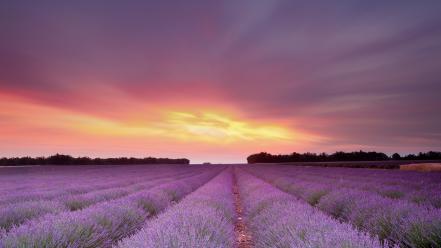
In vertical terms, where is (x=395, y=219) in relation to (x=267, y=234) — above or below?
above

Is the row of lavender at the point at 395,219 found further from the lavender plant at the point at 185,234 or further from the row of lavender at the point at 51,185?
the row of lavender at the point at 51,185

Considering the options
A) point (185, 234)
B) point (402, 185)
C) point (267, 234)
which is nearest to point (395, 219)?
point (267, 234)

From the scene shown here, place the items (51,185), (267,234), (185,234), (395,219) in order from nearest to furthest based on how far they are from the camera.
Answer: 1. (185,234)
2. (267,234)
3. (395,219)
4. (51,185)

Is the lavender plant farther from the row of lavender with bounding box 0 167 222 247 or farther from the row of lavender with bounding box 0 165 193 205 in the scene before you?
the row of lavender with bounding box 0 165 193 205

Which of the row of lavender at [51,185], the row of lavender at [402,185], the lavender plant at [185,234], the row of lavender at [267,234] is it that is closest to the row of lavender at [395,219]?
the row of lavender at [267,234]

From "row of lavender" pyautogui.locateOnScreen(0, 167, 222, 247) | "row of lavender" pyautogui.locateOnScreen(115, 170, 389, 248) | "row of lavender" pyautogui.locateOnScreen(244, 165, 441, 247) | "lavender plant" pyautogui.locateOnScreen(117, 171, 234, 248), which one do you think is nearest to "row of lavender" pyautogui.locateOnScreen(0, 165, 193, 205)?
"row of lavender" pyautogui.locateOnScreen(0, 167, 222, 247)

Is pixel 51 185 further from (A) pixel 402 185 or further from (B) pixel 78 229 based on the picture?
(A) pixel 402 185

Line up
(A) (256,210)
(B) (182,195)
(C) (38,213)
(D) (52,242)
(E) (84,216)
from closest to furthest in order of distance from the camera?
(D) (52,242), (E) (84,216), (C) (38,213), (A) (256,210), (B) (182,195)

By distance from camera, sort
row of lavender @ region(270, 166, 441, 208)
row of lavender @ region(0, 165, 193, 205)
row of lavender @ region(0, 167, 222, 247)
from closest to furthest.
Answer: row of lavender @ region(0, 167, 222, 247), row of lavender @ region(270, 166, 441, 208), row of lavender @ region(0, 165, 193, 205)

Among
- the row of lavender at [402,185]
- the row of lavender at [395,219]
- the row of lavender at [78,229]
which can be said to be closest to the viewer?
the row of lavender at [78,229]

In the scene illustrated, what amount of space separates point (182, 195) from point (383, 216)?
7540mm

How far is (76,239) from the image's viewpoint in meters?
3.79

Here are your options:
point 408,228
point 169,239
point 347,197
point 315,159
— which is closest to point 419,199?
point 347,197

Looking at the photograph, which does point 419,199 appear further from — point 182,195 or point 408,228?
point 182,195
